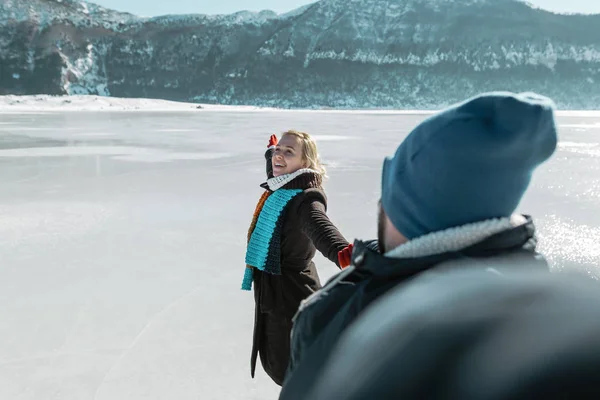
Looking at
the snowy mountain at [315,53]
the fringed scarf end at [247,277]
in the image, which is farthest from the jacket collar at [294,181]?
the snowy mountain at [315,53]

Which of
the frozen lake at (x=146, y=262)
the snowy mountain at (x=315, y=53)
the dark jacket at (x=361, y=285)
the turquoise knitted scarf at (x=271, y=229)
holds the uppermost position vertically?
the snowy mountain at (x=315, y=53)

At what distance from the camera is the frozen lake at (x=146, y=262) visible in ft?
7.72

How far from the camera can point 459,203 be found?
715mm

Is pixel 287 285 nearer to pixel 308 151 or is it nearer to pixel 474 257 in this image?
pixel 308 151

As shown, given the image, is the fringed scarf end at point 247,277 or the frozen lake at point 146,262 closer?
the fringed scarf end at point 247,277

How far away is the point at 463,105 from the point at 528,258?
0.23m

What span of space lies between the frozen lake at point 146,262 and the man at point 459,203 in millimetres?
132

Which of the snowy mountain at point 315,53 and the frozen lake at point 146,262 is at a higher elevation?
the snowy mountain at point 315,53

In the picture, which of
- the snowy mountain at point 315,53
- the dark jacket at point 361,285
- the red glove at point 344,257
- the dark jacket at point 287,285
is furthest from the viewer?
the snowy mountain at point 315,53

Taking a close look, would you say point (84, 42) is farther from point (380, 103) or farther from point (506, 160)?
point (506, 160)

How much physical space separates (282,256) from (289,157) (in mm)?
400

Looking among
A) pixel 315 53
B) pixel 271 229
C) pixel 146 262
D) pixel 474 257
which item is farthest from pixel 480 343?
pixel 315 53

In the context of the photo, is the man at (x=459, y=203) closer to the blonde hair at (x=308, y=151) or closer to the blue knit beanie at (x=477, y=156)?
the blue knit beanie at (x=477, y=156)

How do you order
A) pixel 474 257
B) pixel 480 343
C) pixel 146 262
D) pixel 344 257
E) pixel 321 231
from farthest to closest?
pixel 146 262 → pixel 321 231 → pixel 344 257 → pixel 474 257 → pixel 480 343
